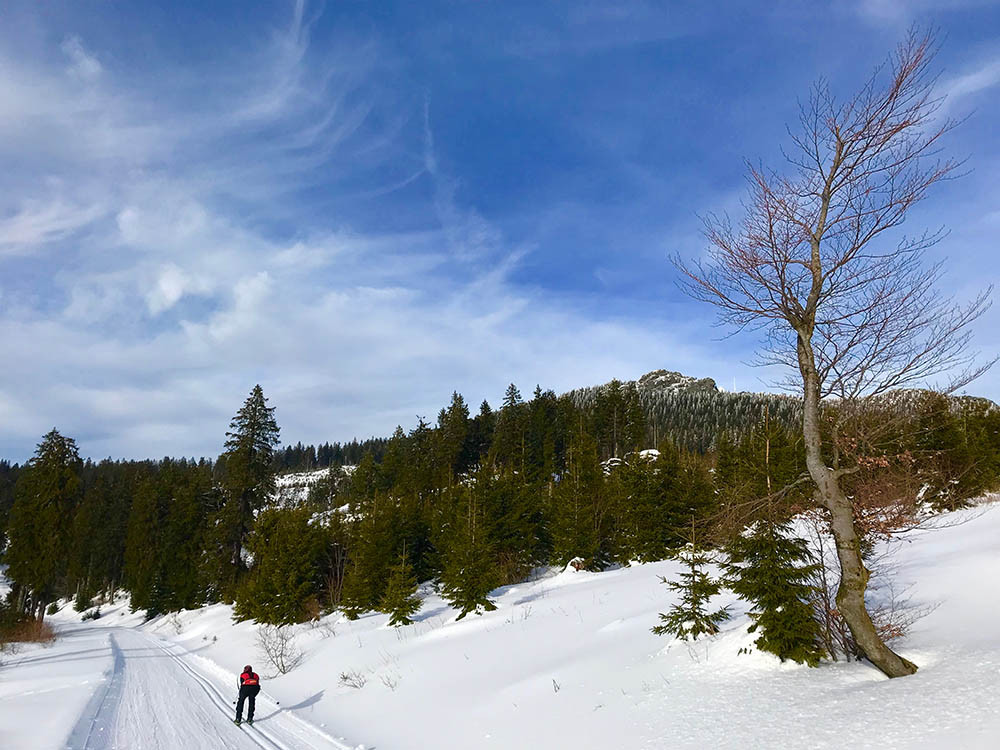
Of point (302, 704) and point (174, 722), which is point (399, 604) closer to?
point (302, 704)

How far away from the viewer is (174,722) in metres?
14.1

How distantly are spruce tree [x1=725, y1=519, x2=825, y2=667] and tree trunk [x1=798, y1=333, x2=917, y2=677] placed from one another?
→ 1.14 m

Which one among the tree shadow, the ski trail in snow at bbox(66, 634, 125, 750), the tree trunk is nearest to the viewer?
the tree trunk

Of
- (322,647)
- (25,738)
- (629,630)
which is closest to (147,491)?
(322,647)

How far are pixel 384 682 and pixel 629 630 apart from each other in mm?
7555

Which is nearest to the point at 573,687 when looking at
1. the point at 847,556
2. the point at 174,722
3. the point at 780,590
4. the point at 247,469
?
the point at 780,590

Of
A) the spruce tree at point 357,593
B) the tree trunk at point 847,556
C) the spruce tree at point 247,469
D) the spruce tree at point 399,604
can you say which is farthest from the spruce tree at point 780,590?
the spruce tree at point 247,469

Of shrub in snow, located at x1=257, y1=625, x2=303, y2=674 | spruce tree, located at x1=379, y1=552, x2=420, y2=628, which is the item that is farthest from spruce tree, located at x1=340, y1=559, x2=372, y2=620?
spruce tree, located at x1=379, y1=552, x2=420, y2=628

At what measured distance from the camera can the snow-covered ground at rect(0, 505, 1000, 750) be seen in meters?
7.60

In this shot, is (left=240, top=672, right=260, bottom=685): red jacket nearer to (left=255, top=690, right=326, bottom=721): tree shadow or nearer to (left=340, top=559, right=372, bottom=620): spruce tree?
(left=255, top=690, right=326, bottom=721): tree shadow

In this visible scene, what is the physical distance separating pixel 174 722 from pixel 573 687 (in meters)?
10.3

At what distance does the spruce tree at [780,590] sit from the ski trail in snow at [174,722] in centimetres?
904

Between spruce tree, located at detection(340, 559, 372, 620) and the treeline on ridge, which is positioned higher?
the treeline on ridge

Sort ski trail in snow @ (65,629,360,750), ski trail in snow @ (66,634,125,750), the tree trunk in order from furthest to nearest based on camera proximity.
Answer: ski trail in snow @ (65,629,360,750)
ski trail in snow @ (66,634,125,750)
the tree trunk
